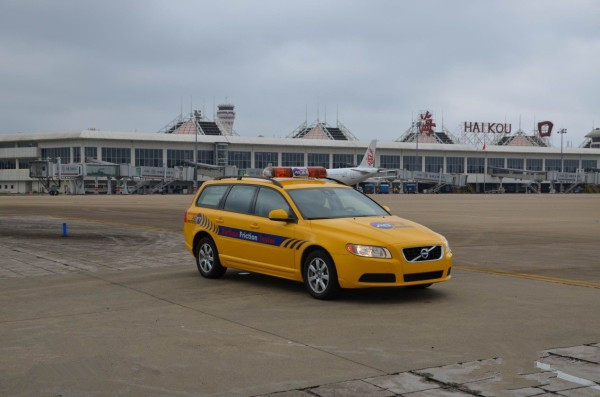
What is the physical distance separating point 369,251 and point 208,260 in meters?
3.61

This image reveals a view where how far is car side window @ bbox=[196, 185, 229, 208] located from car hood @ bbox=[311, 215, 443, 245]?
2531 mm

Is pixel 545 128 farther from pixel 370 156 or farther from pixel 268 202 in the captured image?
pixel 268 202

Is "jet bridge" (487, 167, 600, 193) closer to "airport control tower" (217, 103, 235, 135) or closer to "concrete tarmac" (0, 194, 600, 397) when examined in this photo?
"airport control tower" (217, 103, 235, 135)

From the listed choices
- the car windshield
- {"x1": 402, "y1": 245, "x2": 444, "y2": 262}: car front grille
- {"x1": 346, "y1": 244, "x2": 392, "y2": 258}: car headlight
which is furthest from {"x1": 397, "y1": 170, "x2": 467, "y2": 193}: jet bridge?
{"x1": 346, "y1": 244, "x2": 392, "y2": 258}: car headlight

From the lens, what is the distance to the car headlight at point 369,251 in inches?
368

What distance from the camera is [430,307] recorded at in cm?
916

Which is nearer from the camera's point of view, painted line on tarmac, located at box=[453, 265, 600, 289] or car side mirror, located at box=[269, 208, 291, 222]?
car side mirror, located at box=[269, 208, 291, 222]

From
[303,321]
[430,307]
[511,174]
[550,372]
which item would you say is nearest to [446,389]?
[550,372]

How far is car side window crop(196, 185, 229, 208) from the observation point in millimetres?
12180

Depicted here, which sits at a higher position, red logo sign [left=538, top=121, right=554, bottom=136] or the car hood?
red logo sign [left=538, top=121, right=554, bottom=136]

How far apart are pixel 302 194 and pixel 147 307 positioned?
10.0 ft

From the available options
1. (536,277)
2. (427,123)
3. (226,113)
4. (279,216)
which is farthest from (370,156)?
(279,216)

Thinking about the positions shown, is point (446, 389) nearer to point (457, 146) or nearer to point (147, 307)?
point (147, 307)

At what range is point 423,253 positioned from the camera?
9617mm
